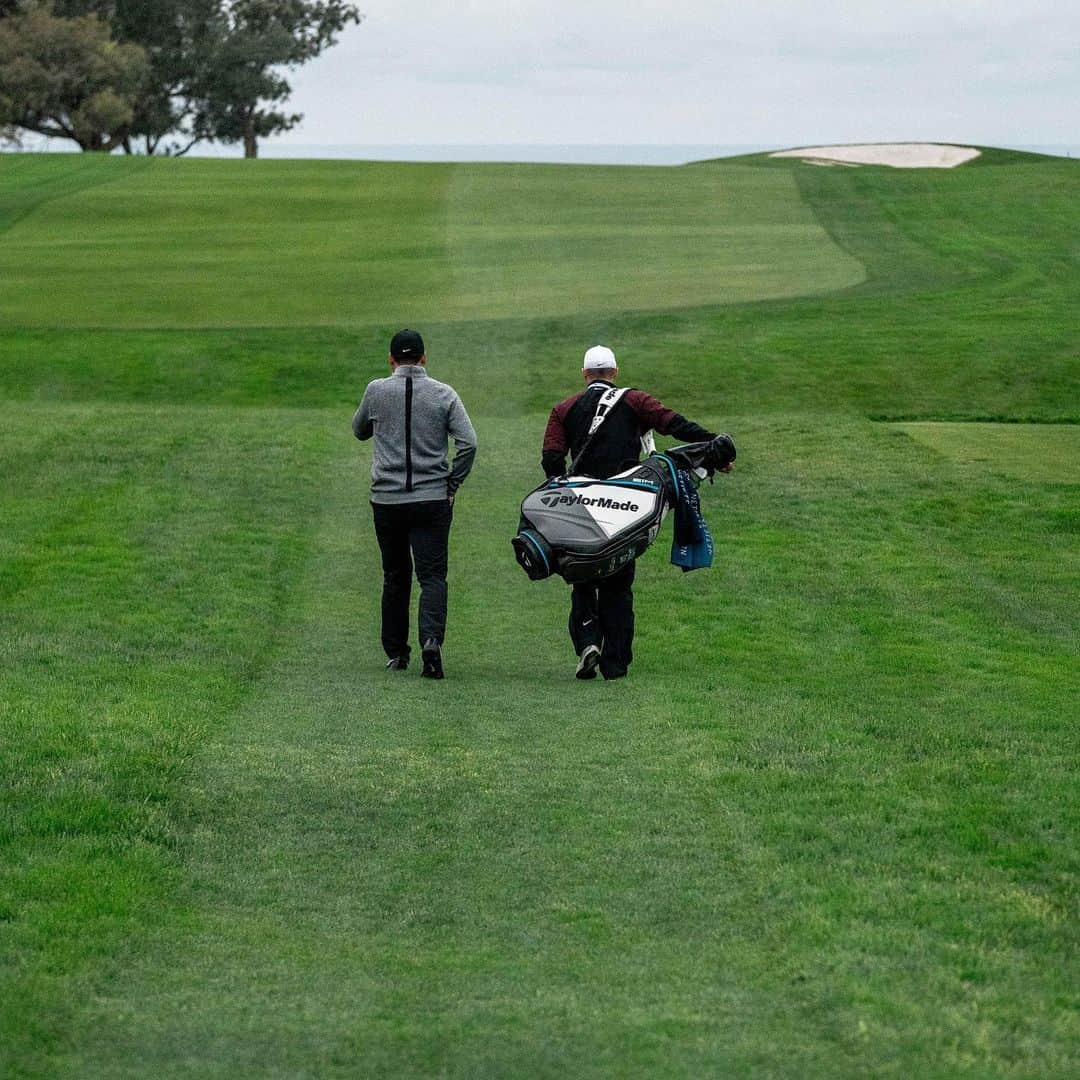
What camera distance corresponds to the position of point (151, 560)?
13.4m

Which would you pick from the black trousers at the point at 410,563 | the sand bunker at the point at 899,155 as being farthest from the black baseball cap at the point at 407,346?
the sand bunker at the point at 899,155

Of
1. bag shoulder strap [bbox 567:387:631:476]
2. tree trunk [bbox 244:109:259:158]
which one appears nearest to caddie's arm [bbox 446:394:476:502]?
bag shoulder strap [bbox 567:387:631:476]

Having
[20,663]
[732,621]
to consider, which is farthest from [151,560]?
[732,621]

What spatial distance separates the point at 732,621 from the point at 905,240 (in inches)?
951

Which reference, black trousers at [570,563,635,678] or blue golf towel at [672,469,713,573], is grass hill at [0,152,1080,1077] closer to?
black trousers at [570,563,635,678]

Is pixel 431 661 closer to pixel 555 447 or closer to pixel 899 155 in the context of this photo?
pixel 555 447

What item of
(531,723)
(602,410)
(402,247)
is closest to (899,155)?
(402,247)

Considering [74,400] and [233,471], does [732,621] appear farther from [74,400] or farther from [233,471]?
[74,400]

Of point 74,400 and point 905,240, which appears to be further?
point 905,240

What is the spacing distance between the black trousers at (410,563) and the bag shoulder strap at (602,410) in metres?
0.89

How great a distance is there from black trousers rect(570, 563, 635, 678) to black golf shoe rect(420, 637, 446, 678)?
799 millimetres

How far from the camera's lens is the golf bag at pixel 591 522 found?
389 inches

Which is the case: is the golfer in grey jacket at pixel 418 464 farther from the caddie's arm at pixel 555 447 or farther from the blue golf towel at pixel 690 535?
the blue golf towel at pixel 690 535

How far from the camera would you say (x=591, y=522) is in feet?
32.4
